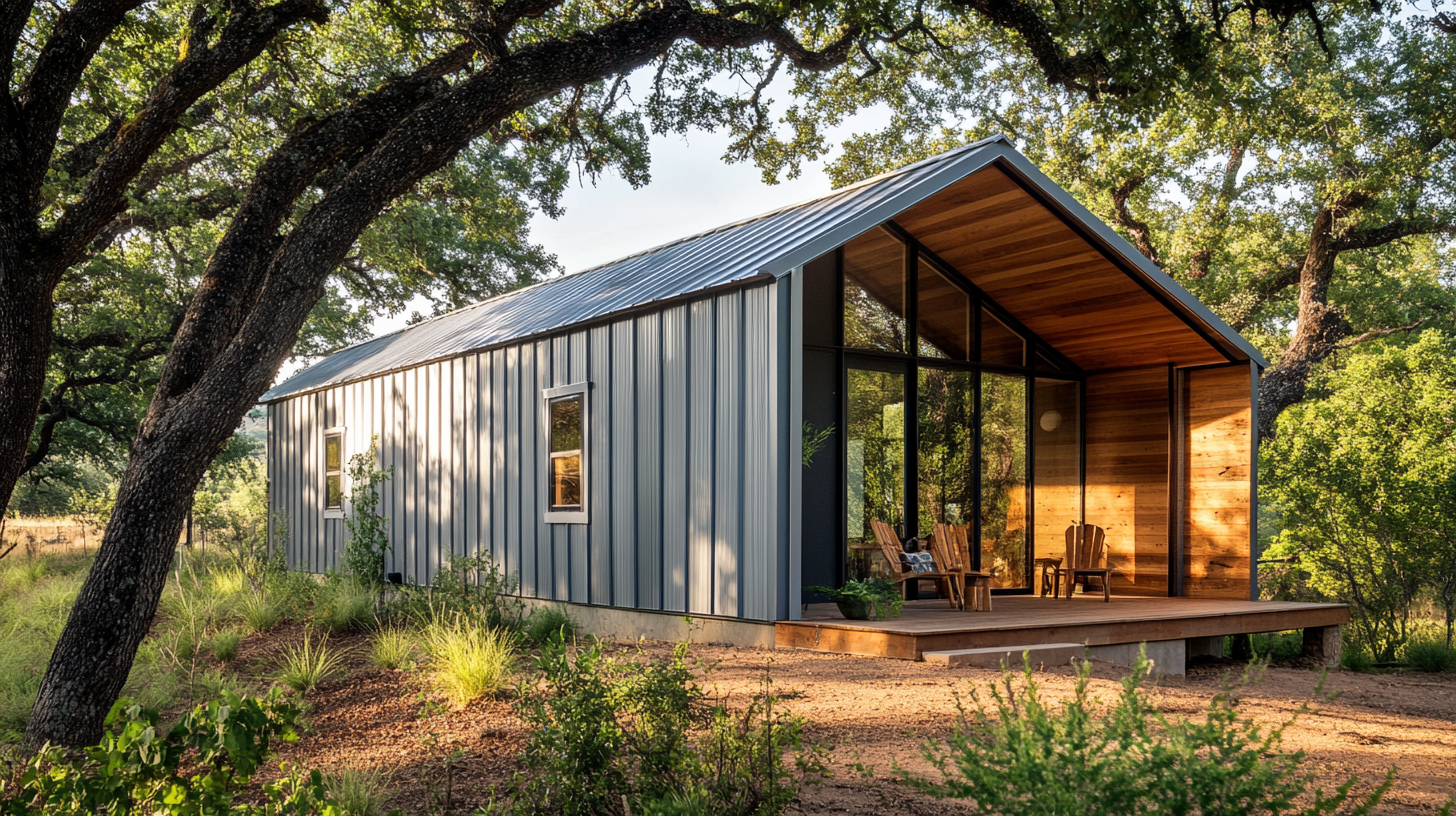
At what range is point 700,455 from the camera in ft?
26.0

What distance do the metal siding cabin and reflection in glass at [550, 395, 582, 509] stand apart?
0.9 inches

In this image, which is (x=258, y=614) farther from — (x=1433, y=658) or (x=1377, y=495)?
(x=1377, y=495)

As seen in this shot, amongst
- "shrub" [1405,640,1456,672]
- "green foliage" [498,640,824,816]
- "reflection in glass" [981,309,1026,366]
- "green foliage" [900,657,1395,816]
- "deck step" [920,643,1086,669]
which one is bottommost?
"shrub" [1405,640,1456,672]

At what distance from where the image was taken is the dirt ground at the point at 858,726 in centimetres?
406

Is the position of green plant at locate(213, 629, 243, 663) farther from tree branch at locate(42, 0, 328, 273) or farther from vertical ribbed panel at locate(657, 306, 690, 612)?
vertical ribbed panel at locate(657, 306, 690, 612)

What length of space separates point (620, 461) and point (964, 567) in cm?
333

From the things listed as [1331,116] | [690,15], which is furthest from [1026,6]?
[1331,116]

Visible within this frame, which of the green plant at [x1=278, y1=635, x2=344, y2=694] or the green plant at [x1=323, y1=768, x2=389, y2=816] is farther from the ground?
the green plant at [x1=323, y1=768, x2=389, y2=816]

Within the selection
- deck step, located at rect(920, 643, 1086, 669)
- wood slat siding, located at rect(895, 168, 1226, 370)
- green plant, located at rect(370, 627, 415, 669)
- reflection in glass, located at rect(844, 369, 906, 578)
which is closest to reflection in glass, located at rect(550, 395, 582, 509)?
green plant, located at rect(370, 627, 415, 669)

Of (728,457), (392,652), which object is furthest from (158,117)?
(728,457)

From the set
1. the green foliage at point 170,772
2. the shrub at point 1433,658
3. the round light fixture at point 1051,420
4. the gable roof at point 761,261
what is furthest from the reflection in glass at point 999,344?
the green foliage at point 170,772

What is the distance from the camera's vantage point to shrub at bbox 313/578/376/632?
360 inches

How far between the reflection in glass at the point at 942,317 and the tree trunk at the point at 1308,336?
23.5 feet

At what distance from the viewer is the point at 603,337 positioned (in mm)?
9180
